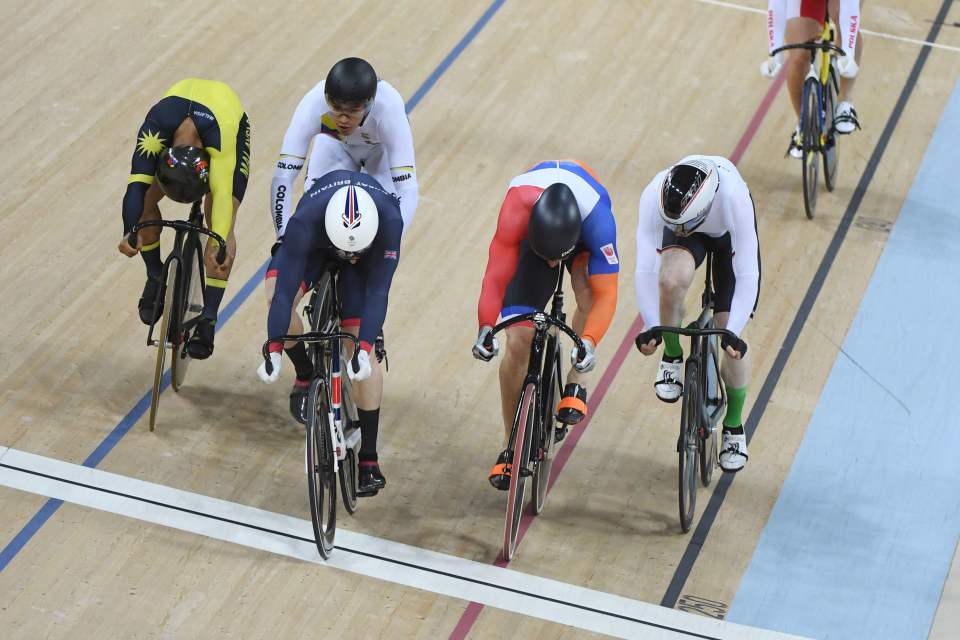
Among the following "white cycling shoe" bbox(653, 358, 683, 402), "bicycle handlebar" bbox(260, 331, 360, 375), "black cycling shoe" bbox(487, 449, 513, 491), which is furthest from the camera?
"white cycling shoe" bbox(653, 358, 683, 402)

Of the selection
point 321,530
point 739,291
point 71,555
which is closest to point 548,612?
point 321,530

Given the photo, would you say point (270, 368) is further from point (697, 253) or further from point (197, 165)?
point (697, 253)

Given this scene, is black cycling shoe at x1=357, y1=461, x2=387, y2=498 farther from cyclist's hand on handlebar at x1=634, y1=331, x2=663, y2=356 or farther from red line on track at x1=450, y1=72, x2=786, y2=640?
cyclist's hand on handlebar at x1=634, y1=331, x2=663, y2=356

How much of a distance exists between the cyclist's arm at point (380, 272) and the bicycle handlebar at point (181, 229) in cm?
76

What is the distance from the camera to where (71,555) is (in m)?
5.28

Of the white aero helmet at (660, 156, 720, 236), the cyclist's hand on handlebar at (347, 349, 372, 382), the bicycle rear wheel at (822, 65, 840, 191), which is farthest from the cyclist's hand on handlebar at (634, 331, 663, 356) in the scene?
the bicycle rear wheel at (822, 65, 840, 191)

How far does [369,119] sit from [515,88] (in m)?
2.69

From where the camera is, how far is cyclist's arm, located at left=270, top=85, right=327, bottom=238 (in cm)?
566

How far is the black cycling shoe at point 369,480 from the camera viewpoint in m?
5.43

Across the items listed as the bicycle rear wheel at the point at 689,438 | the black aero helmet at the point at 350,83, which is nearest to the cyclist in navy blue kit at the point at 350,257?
the black aero helmet at the point at 350,83

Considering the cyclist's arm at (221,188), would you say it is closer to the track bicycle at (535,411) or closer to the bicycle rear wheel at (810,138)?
the track bicycle at (535,411)

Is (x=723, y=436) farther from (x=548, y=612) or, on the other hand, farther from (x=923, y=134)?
(x=923, y=134)

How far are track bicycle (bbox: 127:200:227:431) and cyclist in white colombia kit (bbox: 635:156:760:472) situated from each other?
5.54 ft

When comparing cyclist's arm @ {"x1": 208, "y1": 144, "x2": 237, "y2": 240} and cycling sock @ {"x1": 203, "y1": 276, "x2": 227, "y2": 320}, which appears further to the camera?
cycling sock @ {"x1": 203, "y1": 276, "x2": 227, "y2": 320}
